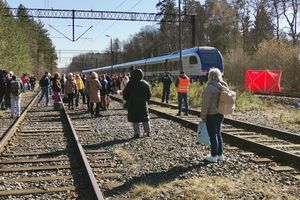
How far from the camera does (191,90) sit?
26156mm

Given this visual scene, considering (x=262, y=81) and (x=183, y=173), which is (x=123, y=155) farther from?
(x=262, y=81)

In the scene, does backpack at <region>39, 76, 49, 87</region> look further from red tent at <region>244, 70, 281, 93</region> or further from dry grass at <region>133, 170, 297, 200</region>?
dry grass at <region>133, 170, 297, 200</region>

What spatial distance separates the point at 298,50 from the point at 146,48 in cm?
8188

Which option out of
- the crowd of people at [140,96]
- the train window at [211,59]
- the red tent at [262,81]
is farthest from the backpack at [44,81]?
the red tent at [262,81]

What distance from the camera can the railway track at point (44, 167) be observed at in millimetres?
6504

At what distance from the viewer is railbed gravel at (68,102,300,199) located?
21.1 ft

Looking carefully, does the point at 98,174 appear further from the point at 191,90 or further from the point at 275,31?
the point at 275,31

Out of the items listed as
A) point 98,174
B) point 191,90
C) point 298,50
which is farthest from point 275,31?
point 98,174

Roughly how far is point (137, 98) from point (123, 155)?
2.51 metres

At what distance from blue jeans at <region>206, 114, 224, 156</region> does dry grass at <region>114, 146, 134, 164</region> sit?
163cm

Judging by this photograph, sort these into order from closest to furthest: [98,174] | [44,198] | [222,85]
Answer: [44,198]
[98,174]
[222,85]

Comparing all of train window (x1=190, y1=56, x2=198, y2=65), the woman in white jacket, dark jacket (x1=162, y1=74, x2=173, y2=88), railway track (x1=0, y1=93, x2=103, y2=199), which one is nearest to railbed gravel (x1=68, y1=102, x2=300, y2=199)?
the woman in white jacket

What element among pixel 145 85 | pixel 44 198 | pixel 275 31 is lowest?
pixel 44 198

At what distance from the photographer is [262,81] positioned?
110ft
